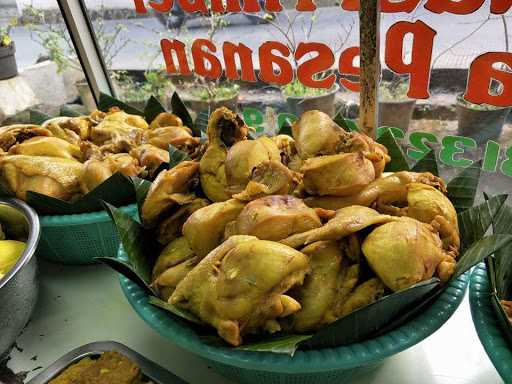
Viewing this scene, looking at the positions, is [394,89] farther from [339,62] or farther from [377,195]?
[377,195]

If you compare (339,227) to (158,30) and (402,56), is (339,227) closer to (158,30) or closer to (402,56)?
(402,56)

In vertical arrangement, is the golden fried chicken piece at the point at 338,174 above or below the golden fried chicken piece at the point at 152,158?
above

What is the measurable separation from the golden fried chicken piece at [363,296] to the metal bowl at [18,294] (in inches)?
26.9

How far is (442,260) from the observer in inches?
31.0

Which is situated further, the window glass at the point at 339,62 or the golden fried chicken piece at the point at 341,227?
the window glass at the point at 339,62

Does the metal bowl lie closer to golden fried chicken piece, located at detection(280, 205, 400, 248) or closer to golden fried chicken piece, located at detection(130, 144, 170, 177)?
golden fried chicken piece, located at detection(130, 144, 170, 177)

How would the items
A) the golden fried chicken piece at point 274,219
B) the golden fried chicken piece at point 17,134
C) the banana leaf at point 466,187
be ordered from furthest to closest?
the golden fried chicken piece at point 17,134
the banana leaf at point 466,187
the golden fried chicken piece at point 274,219

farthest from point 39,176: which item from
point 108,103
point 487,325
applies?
point 487,325

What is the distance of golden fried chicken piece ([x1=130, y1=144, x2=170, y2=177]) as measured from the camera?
1329mm

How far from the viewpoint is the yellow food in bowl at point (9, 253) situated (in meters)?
1.13

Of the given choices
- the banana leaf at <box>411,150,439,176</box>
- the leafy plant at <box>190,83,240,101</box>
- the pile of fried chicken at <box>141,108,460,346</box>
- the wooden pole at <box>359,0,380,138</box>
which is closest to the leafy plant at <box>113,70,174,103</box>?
the leafy plant at <box>190,83,240,101</box>

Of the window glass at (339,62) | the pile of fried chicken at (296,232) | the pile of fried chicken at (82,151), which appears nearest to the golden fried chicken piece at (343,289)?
the pile of fried chicken at (296,232)

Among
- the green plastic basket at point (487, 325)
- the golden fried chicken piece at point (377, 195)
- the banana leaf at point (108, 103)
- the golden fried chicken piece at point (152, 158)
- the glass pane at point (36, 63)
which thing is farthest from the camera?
the glass pane at point (36, 63)

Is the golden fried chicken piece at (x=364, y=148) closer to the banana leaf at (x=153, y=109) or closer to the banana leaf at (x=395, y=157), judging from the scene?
the banana leaf at (x=395, y=157)
